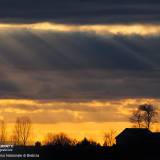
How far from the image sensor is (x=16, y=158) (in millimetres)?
197000

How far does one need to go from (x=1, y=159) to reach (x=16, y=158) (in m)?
2.95

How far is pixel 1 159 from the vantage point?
650ft
